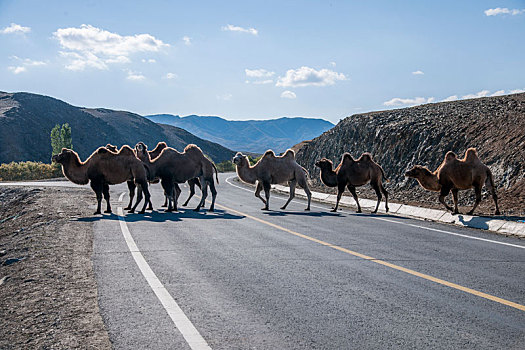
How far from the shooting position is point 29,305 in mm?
6219

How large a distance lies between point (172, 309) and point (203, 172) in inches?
515

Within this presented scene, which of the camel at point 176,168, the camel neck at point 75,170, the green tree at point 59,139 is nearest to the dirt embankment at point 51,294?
the camel neck at point 75,170

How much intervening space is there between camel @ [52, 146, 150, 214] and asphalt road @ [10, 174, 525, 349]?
458 cm

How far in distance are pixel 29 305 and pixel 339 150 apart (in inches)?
1710

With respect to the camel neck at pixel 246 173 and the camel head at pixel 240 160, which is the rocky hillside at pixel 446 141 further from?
the camel head at pixel 240 160

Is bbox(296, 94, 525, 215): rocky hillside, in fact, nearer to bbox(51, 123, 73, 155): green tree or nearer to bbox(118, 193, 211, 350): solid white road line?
bbox(118, 193, 211, 350): solid white road line

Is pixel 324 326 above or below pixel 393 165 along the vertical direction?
below

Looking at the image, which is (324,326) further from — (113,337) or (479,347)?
(113,337)

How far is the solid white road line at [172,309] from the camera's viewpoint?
4754 mm

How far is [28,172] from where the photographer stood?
58250mm

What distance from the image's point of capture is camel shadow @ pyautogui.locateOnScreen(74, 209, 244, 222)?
48.2ft

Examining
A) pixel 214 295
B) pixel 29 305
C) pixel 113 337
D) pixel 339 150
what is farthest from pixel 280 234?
pixel 339 150

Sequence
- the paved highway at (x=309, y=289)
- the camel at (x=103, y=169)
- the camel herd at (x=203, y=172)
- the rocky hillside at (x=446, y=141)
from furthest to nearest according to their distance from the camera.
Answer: the rocky hillside at (x=446, y=141), the camel at (x=103, y=169), the camel herd at (x=203, y=172), the paved highway at (x=309, y=289)

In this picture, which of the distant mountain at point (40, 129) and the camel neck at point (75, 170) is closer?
the camel neck at point (75, 170)
